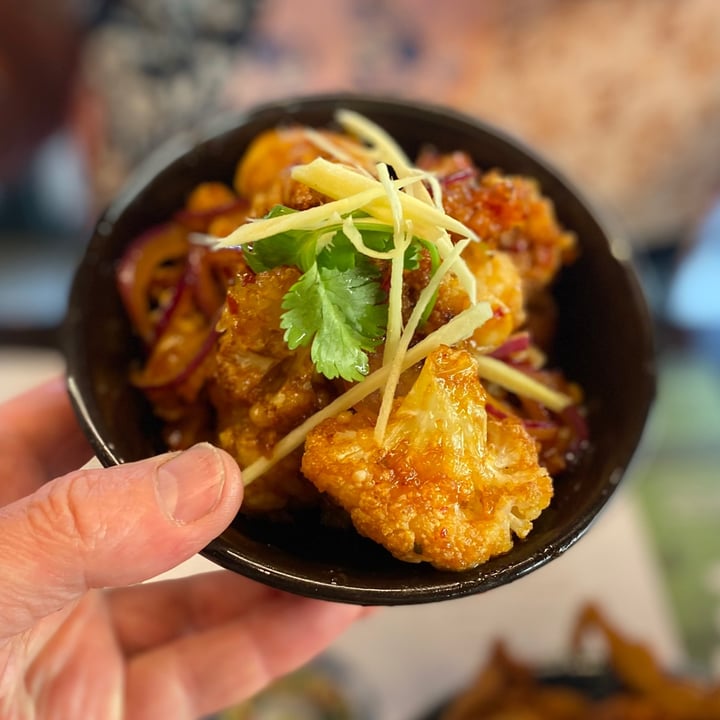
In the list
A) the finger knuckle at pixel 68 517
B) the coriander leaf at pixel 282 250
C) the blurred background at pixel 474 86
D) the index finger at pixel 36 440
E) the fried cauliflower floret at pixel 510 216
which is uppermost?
the blurred background at pixel 474 86

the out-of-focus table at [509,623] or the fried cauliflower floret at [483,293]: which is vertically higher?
the fried cauliflower floret at [483,293]

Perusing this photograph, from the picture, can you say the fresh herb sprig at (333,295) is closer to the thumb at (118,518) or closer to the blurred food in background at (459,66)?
the thumb at (118,518)

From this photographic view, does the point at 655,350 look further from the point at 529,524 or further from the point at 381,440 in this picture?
the point at 381,440

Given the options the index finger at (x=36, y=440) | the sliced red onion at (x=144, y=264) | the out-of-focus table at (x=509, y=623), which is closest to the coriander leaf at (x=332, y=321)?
the sliced red onion at (x=144, y=264)

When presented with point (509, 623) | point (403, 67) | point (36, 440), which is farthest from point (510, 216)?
point (403, 67)

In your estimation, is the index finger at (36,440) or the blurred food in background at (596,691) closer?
the index finger at (36,440)

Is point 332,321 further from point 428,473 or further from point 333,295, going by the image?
point 428,473

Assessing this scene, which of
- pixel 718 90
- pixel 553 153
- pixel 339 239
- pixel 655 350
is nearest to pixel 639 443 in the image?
pixel 655 350
